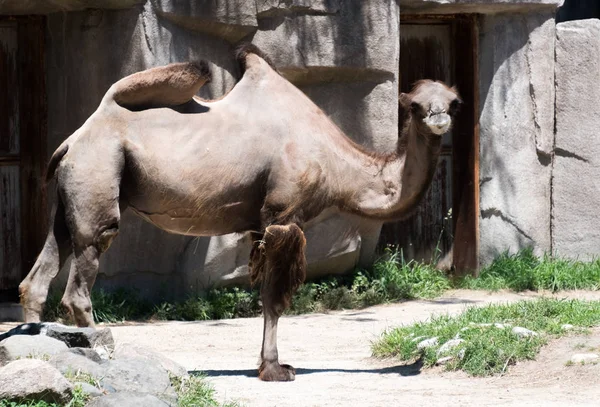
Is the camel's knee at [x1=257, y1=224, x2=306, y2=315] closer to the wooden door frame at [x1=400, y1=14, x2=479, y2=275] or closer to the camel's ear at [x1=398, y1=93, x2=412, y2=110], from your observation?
the camel's ear at [x1=398, y1=93, x2=412, y2=110]

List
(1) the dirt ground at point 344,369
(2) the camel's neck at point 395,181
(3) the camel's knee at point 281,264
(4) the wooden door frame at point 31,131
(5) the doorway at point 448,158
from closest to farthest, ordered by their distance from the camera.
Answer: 1. (1) the dirt ground at point 344,369
2. (3) the camel's knee at point 281,264
3. (2) the camel's neck at point 395,181
4. (4) the wooden door frame at point 31,131
5. (5) the doorway at point 448,158

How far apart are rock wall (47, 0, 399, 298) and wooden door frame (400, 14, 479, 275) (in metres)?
1.29

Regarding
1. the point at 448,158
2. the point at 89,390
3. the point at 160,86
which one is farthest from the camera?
the point at 448,158

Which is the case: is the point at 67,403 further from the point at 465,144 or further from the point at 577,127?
the point at 577,127

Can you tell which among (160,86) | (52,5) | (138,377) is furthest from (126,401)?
(52,5)

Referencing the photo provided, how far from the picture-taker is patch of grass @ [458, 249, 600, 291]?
11039 millimetres

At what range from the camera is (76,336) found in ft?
19.8

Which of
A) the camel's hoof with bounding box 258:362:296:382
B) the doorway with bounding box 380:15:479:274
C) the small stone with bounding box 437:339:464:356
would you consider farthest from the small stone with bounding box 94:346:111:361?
the doorway with bounding box 380:15:479:274

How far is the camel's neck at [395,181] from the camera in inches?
290

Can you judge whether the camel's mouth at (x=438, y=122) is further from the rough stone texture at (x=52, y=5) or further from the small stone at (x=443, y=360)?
the rough stone texture at (x=52, y=5)

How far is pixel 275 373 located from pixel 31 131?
4.52m

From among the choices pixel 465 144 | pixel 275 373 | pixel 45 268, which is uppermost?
pixel 465 144

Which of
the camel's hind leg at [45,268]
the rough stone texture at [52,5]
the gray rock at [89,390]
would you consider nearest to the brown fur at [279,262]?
the camel's hind leg at [45,268]

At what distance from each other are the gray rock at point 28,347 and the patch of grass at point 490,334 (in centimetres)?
247
